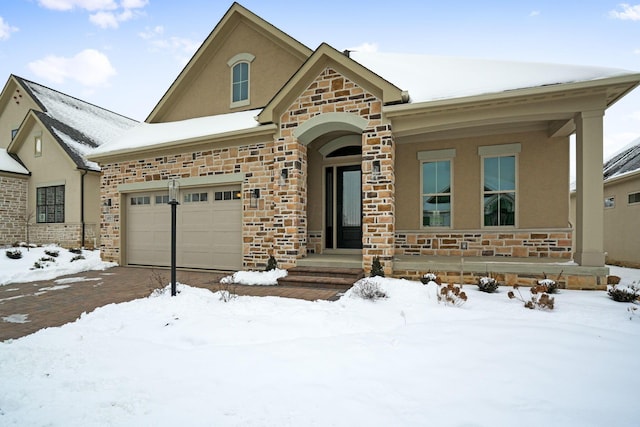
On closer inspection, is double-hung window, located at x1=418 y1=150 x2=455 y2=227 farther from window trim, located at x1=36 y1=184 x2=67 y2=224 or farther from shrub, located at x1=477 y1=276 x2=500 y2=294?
window trim, located at x1=36 y1=184 x2=67 y2=224

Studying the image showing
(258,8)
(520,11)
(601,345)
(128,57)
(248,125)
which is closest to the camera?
(601,345)

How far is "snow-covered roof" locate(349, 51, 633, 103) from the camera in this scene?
6.17 metres

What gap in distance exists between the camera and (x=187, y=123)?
35.3 ft

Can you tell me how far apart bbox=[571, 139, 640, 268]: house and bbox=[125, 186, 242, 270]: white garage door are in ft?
42.6

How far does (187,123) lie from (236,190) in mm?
3552

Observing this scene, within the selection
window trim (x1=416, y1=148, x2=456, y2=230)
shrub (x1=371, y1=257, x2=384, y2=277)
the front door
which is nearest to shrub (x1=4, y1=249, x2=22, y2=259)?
the front door

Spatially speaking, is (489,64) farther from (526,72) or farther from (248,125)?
(248,125)

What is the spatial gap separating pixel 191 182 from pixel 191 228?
1345mm

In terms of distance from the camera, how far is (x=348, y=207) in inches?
357

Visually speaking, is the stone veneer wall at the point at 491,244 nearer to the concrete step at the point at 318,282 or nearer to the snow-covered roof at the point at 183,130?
the concrete step at the point at 318,282

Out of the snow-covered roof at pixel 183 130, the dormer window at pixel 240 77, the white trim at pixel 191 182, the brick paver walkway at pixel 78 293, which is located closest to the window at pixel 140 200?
the white trim at pixel 191 182

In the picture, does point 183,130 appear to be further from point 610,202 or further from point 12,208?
point 610,202

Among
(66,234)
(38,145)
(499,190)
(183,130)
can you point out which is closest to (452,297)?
(499,190)

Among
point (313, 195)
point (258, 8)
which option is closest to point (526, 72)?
point (313, 195)
